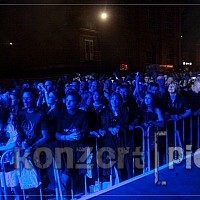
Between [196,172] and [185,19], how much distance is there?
42.4 metres

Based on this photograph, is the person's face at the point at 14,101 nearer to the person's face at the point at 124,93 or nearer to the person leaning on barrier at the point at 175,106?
the person's face at the point at 124,93

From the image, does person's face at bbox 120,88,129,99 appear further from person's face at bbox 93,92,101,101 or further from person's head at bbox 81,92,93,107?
person's head at bbox 81,92,93,107

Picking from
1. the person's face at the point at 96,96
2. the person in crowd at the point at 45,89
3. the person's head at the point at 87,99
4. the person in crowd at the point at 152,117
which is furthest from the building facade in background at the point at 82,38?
the person in crowd at the point at 152,117

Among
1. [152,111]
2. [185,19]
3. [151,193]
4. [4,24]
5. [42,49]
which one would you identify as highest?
[185,19]

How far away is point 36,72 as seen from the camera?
2361 centimetres

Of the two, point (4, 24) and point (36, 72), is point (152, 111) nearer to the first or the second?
point (36, 72)

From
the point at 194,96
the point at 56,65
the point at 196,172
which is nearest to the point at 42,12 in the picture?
the point at 56,65

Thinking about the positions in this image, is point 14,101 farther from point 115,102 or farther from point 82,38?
point 82,38

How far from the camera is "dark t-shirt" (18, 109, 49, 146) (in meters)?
4.98

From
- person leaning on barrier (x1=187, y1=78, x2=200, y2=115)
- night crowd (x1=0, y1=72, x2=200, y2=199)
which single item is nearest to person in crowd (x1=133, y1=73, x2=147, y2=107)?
person leaning on barrier (x1=187, y1=78, x2=200, y2=115)

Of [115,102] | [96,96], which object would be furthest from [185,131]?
[96,96]

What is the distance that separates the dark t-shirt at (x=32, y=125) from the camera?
4.98m

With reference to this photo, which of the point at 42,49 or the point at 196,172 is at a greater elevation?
the point at 42,49

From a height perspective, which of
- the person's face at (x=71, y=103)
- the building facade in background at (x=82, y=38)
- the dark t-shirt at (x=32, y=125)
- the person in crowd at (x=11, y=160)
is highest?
the building facade in background at (x=82, y=38)
